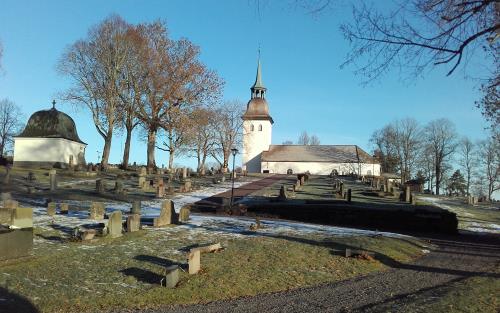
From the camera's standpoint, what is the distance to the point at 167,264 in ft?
34.3

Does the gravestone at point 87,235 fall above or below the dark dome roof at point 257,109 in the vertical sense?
below

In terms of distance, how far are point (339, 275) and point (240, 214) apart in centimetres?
1203

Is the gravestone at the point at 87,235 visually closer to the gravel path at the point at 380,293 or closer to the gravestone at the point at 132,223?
the gravestone at the point at 132,223

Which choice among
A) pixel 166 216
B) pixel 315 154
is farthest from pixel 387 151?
pixel 166 216

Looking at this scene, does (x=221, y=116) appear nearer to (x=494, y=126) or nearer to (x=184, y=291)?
(x=494, y=126)

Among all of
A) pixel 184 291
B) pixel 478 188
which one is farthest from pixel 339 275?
pixel 478 188

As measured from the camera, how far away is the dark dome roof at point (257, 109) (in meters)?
88.6

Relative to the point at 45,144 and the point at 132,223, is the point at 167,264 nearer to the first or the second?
the point at 132,223

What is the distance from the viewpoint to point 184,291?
8.61 meters

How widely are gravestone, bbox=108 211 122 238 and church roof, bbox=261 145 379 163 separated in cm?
7236

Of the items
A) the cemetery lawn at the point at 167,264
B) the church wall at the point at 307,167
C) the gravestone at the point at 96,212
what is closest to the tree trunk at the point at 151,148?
the gravestone at the point at 96,212

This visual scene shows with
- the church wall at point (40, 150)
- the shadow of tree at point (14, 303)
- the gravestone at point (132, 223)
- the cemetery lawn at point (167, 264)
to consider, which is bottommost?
the shadow of tree at point (14, 303)

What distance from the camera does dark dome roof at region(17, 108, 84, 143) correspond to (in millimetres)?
50750

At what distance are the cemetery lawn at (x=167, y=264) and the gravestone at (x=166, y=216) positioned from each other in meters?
1.01
